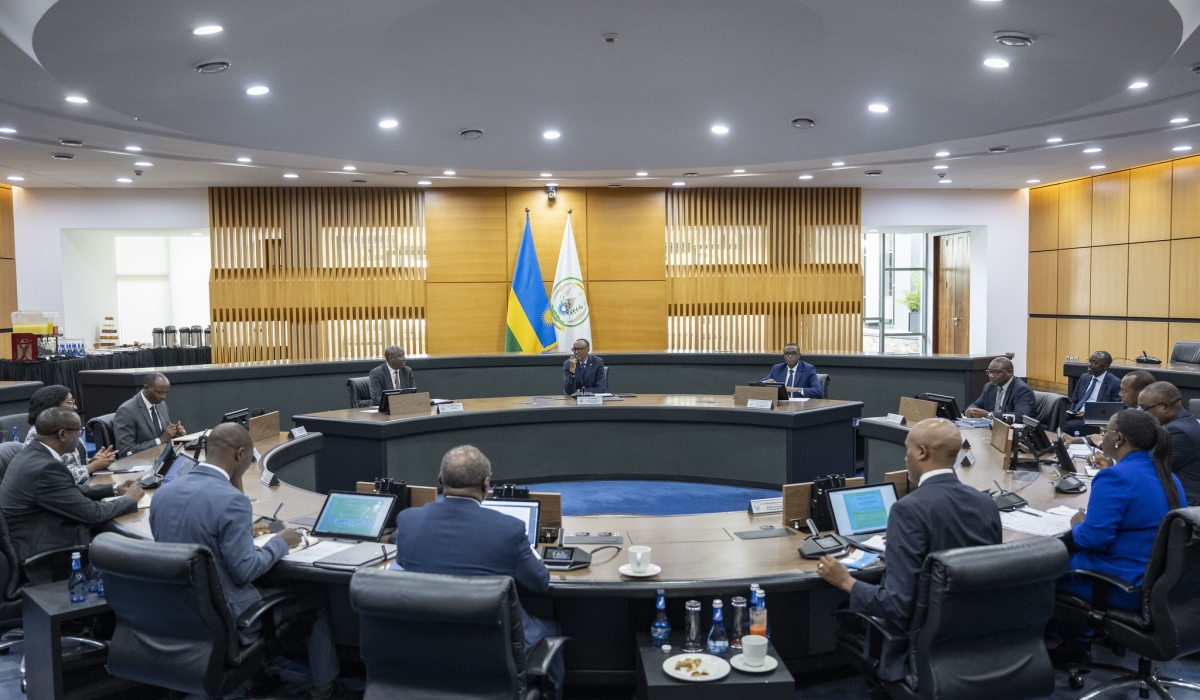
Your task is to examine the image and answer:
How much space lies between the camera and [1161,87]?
6.22 metres

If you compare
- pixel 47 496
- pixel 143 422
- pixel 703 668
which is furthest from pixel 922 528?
pixel 143 422

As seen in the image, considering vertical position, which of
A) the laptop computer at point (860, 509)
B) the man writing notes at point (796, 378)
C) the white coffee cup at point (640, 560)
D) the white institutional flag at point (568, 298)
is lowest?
the white coffee cup at point (640, 560)

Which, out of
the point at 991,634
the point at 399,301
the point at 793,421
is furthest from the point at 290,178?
the point at 991,634

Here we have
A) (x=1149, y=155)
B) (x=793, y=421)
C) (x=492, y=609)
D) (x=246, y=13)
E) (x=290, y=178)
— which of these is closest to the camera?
(x=492, y=609)

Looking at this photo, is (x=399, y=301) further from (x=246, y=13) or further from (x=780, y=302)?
(x=246, y=13)

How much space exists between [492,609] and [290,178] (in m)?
9.55

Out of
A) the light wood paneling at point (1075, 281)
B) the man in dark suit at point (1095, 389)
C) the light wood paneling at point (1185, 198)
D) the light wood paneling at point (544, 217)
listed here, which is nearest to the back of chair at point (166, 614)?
the man in dark suit at point (1095, 389)

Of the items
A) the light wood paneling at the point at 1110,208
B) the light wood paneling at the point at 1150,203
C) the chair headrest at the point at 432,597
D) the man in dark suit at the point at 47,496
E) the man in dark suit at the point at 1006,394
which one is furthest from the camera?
the light wood paneling at the point at 1110,208

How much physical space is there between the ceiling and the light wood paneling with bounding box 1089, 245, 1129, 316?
209cm

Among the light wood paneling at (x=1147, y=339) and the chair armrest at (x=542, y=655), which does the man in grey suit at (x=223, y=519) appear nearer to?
the chair armrest at (x=542, y=655)

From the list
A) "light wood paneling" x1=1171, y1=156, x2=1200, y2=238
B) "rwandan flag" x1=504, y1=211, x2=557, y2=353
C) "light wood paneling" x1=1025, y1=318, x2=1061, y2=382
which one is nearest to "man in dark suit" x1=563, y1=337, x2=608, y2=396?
"rwandan flag" x1=504, y1=211, x2=557, y2=353

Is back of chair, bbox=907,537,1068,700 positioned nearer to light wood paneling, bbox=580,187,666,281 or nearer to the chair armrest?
the chair armrest

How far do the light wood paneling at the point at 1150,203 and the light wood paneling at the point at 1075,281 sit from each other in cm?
83

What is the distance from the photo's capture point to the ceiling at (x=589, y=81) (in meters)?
4.23
